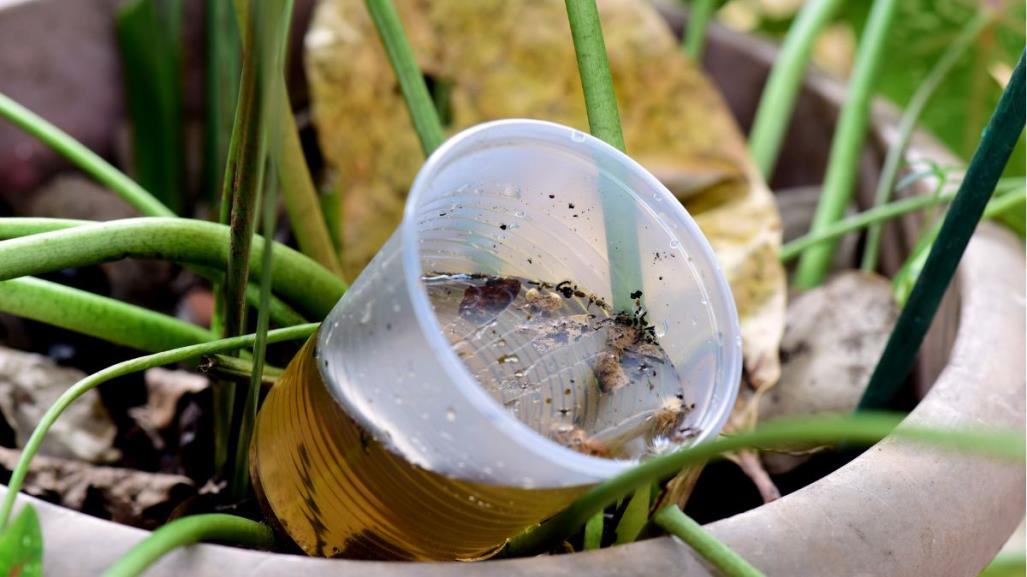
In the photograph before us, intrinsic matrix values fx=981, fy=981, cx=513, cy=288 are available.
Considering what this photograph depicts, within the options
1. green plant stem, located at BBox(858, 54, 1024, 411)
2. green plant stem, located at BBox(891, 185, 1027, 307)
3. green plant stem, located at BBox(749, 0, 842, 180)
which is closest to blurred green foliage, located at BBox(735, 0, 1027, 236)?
green plant stem, located at BBox(749, 0, 842, 180)

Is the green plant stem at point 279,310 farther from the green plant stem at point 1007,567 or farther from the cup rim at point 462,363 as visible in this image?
the green plant stem at point 1007,567

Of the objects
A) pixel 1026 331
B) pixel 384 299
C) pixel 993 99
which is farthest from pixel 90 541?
pixel 993 99

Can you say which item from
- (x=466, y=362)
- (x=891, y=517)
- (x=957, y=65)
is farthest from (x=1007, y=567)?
(x=957, y=65)


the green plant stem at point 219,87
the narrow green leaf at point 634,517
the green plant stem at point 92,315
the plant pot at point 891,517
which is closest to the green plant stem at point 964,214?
the plant pot at point 891,517

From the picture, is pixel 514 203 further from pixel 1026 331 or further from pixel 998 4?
pixel 998 4

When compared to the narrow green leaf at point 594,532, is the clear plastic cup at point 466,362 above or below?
above

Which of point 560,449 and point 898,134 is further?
point 898,134

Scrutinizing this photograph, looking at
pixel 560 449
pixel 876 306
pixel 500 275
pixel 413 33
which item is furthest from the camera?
pixel 413 33

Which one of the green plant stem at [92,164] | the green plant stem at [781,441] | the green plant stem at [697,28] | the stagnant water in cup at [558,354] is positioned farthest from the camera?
the green plant stem at [697,28]
